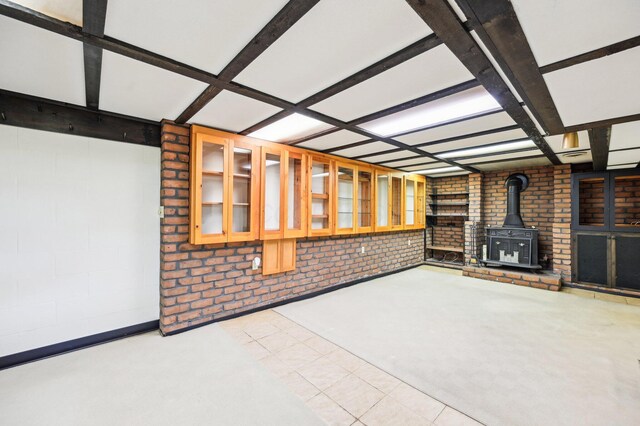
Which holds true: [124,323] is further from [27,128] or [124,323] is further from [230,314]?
[27,128]

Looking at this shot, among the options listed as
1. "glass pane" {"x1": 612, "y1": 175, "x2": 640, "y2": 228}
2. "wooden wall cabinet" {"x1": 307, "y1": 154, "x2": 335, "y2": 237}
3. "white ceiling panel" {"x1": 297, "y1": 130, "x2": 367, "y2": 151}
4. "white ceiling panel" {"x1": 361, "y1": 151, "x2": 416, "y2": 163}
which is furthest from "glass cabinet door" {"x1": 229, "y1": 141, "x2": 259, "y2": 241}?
"glass pane" {"x1": 612, "y1": 175, "x2": 640, "y2": 228}

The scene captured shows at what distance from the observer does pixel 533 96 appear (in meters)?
1.96

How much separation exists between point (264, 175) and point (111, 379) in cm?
242

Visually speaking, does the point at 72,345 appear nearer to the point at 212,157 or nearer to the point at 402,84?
the point at 212,157

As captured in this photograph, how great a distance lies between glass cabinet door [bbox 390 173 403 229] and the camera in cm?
566

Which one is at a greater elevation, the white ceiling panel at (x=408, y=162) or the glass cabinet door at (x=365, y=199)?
the white ceiling panel at (x=408, y=162)

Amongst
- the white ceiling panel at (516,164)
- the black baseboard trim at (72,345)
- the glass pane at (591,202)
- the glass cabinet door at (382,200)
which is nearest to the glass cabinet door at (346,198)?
the glass cabinet door at (382,200)

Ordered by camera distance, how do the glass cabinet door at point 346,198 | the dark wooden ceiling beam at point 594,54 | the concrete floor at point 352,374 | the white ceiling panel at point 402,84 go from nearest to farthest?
1. the dark wooden ceiling beam at point 594,54
2. the white ceiling panel at point 402,84
3. the concrete floor at point 352,374
4. the glass cabinet door at point 346,198

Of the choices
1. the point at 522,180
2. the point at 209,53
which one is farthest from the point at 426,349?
the point at 522,180

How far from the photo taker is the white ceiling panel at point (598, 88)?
1.57 metres

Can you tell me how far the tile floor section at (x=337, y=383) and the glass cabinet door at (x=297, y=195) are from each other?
1.43m

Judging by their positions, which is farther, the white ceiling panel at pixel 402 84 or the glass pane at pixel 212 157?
the glass pane at pixel 212 157

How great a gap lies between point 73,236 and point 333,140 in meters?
2.94

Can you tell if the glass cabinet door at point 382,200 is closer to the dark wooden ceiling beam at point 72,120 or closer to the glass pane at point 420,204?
the glass pane at point 420,204
